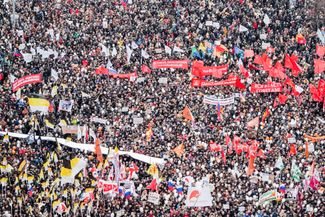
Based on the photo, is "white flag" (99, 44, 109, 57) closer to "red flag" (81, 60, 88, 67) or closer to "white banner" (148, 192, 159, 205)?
"red flag" (81, 60, 88, 67)

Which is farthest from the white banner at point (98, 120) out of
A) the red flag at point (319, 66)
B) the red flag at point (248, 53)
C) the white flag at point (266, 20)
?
the white flag at point (266, 20)

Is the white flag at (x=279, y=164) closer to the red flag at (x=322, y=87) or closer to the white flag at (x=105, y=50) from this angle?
the red flag at (x=322, y=87)

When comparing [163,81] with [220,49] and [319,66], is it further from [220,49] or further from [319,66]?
[319,66]

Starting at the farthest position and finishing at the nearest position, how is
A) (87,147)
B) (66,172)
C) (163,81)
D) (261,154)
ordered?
(163,81) → (87,147) → (261,154) → (66,172)

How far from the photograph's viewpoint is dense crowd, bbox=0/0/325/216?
44906mm

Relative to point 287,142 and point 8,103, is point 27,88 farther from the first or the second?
point 287,142

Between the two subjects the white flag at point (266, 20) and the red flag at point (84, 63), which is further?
the white flag at point (266, 20)

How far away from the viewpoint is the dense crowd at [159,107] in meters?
44.9

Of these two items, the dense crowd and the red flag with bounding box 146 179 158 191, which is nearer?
the dense crowd

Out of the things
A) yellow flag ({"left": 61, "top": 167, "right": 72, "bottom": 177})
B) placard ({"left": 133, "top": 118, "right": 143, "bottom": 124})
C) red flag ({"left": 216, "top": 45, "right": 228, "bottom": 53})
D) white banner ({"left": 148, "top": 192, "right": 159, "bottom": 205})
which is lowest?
white banner ({"left": 148, "top": 192, "right": 159, "bottom": 205})

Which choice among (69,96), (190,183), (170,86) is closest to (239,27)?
(170,86)

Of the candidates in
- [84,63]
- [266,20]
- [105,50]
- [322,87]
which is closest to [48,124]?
[84,63]

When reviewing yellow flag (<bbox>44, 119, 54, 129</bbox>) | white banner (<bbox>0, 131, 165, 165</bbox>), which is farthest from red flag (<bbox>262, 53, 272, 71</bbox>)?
yellow flag (<bbox>44, 119, 54, 129</bbox>)

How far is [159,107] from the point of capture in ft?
172
